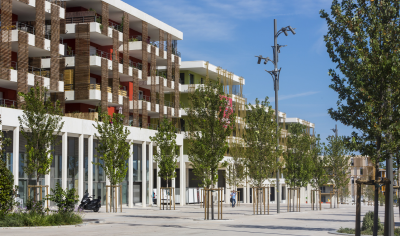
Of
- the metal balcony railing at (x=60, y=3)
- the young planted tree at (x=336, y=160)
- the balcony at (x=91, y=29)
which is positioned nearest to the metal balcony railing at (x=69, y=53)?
the balcony at (x=91, y=29)

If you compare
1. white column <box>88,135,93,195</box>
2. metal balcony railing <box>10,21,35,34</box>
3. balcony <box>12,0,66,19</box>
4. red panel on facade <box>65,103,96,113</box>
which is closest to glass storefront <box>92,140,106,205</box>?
white column <box>88,135,93,195</box>

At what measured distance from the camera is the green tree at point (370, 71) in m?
15.5

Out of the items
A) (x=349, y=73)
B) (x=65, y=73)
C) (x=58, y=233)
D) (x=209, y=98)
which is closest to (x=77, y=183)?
(x=65, y=73)

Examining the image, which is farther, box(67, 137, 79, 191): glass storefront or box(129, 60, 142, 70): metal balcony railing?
box(129, 60, 142, 70): metal balcony railing

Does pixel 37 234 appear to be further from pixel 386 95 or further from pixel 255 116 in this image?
pixel 255 116

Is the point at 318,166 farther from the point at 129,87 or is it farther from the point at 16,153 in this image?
the point at 16,153

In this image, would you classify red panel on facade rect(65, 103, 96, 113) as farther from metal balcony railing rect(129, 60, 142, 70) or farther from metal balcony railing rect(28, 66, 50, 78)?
metal balcony railing rect(129, 60, 142, 70)

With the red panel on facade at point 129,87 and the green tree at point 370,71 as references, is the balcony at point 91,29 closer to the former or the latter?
the red panel on facade at point 129,87

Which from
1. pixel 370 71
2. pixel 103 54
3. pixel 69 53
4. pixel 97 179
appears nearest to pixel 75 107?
pixel 69 53

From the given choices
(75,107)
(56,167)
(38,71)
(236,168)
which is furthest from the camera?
(236,168)

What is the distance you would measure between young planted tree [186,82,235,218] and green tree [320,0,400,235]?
1043 cm

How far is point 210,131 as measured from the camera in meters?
27.2

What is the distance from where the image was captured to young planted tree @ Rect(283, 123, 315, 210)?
4200cm

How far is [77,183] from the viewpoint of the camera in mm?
40312
